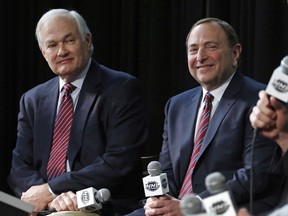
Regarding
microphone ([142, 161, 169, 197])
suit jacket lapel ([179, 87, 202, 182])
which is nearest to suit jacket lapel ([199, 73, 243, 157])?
suit jacket lapel ([179, 87, 202, 182])

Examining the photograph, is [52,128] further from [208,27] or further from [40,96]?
[208,27]

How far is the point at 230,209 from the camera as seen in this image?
2064mm

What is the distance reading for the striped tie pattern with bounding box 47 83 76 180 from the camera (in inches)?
163

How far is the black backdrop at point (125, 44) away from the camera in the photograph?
17.5ft

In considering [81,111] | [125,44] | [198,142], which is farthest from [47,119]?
[125,44]

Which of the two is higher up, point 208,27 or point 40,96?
point 208,27

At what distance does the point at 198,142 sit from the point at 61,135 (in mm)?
822

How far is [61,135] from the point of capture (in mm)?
4184

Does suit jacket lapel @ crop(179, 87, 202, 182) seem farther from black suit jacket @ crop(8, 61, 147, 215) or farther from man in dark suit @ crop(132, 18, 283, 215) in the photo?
black suit jacket @ crop(8, 61, 147, 215)

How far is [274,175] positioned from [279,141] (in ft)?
1.46

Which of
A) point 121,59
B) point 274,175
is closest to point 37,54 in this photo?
point 121,59

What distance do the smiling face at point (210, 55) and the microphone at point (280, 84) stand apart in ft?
4.47

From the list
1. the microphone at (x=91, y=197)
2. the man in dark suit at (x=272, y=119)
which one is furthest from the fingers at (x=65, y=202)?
the man in dark suit at (x=272, y=119)

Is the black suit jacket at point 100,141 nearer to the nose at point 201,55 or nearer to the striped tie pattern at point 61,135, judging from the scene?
the striped tie pattern at point 61,135
